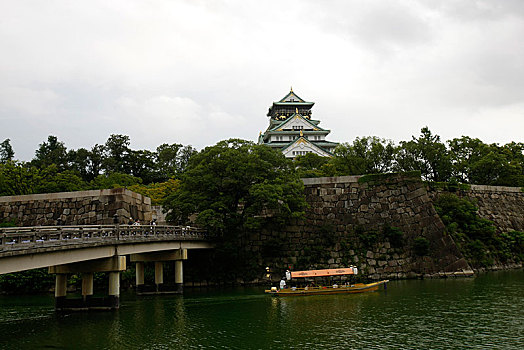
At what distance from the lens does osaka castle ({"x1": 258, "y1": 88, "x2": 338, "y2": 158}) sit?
81.4m

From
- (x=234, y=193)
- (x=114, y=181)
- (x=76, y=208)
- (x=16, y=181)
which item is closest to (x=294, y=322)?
(x=234, y=193)

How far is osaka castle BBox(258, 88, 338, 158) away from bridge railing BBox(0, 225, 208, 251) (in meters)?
46.8

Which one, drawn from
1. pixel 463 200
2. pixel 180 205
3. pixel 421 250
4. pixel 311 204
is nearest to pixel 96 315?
pixel 180 205

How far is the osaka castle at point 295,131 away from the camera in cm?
8144

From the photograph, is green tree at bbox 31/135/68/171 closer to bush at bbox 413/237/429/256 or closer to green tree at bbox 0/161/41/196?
green tree at bbox 0/161/41/196

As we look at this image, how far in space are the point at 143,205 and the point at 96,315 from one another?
1755 centimetres

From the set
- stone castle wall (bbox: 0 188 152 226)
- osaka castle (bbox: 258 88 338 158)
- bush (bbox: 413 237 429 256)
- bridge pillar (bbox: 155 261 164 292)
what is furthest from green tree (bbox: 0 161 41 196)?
osaka castle (bbox: 258 88 338 158)

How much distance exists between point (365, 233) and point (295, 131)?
171 feet

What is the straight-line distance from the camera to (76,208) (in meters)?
38.9

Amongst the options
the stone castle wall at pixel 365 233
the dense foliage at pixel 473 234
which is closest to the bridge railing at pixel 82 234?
the stone castle wall at pixel 365 233

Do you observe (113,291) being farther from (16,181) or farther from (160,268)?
(16,181)

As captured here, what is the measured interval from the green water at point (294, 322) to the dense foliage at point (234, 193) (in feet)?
25.6

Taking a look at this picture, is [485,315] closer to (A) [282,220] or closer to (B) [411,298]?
(B) [411,298]

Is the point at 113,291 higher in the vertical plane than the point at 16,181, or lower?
lower
